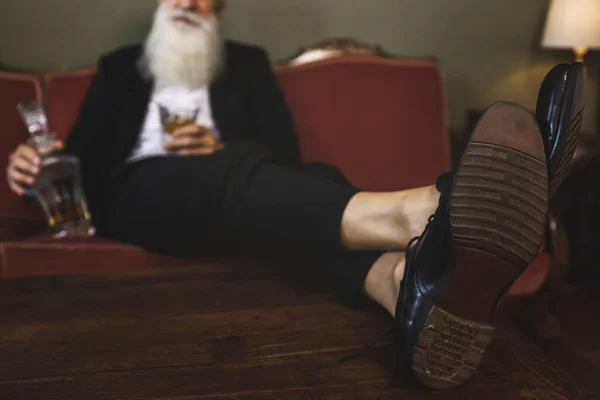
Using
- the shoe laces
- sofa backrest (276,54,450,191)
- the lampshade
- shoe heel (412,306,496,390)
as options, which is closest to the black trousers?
the shoe laces

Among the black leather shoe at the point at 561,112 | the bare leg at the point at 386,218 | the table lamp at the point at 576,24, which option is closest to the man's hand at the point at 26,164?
the bare leg at the point at 386,218

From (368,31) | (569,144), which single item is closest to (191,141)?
(569,144)

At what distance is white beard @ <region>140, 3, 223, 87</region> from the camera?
146 centimetres

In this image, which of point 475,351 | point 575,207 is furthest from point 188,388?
point 575,207

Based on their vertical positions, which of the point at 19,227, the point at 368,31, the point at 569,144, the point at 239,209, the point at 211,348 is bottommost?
the point at 19,227

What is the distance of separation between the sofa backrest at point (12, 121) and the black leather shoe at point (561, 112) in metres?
1.27

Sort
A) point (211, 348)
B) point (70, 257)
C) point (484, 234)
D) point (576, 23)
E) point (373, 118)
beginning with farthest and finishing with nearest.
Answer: point (576, 23) → point (373, 118) → point (70, 257) → point (211, 348) → point (484, 234)

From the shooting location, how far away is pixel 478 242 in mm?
521

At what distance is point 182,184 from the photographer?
0.93m

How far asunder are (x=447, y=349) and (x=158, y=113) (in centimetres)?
105

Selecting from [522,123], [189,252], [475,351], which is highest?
[522,123]

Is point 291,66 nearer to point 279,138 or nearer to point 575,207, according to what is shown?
point 279,138

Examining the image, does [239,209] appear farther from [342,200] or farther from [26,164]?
[26,164]

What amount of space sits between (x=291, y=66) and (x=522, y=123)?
108 cm
